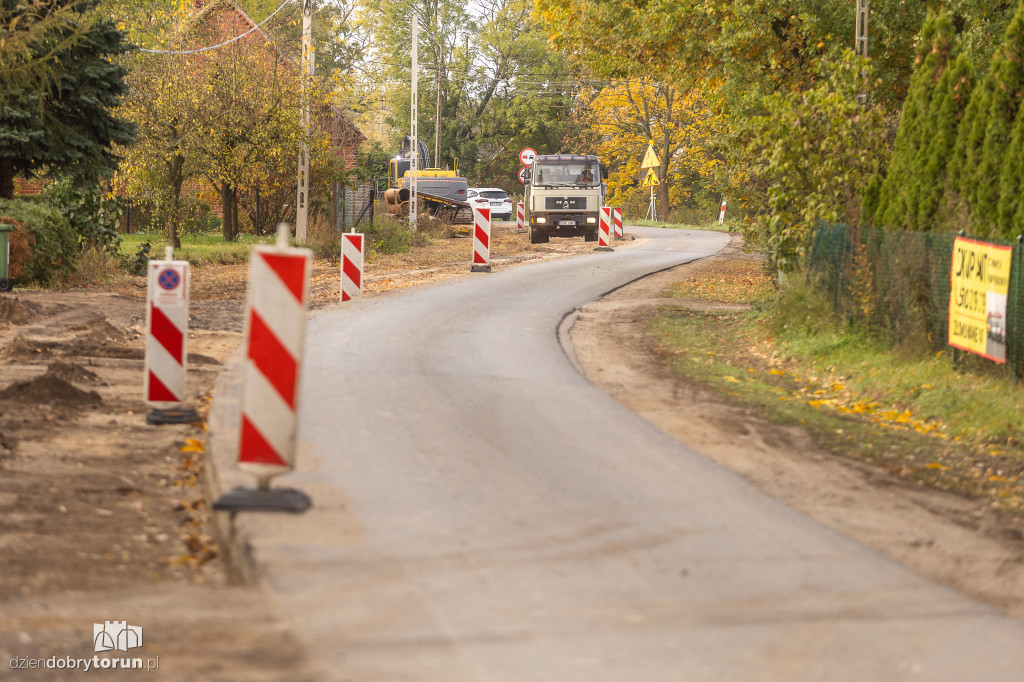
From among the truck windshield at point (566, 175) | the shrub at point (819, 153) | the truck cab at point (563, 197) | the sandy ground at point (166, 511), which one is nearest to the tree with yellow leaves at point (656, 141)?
the truck windshield at point (566, 175)

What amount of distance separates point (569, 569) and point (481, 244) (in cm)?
1912

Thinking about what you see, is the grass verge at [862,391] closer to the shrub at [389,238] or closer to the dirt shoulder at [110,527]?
the dirt shoulder at [110,527]

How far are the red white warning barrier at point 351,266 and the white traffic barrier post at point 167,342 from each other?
29.0 ft

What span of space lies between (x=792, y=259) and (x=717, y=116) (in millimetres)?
4756

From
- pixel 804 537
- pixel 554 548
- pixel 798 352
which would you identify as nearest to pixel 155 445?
pixel 554 548

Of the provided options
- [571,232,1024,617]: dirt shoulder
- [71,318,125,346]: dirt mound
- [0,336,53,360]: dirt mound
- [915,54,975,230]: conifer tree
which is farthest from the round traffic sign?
[915,54,975,230]: conifer tree

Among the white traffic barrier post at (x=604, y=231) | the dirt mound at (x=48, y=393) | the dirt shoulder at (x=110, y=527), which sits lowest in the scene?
the dirt shoulder at (x=110, y=527)

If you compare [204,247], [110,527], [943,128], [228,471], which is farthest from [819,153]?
[204,247]

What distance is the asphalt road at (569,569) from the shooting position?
4305 mm

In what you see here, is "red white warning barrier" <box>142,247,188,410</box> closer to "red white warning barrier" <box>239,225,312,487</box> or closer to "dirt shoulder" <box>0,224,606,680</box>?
"dirt shoulder" <box>0,224,606,680</box>

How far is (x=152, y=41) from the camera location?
1638 inches

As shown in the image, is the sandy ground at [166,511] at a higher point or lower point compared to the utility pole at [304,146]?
lower

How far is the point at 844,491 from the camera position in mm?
7105

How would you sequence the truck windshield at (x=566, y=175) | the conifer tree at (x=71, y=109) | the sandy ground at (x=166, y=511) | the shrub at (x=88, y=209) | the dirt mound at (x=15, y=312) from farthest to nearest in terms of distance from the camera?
the truck windshield at (x=566, y=175), the shrub at (x=88, y=209), the conifer tree at (x=71, y=109), the dirt mound at (x=15, y=312), the sandy ground at (x=166, y=511)
